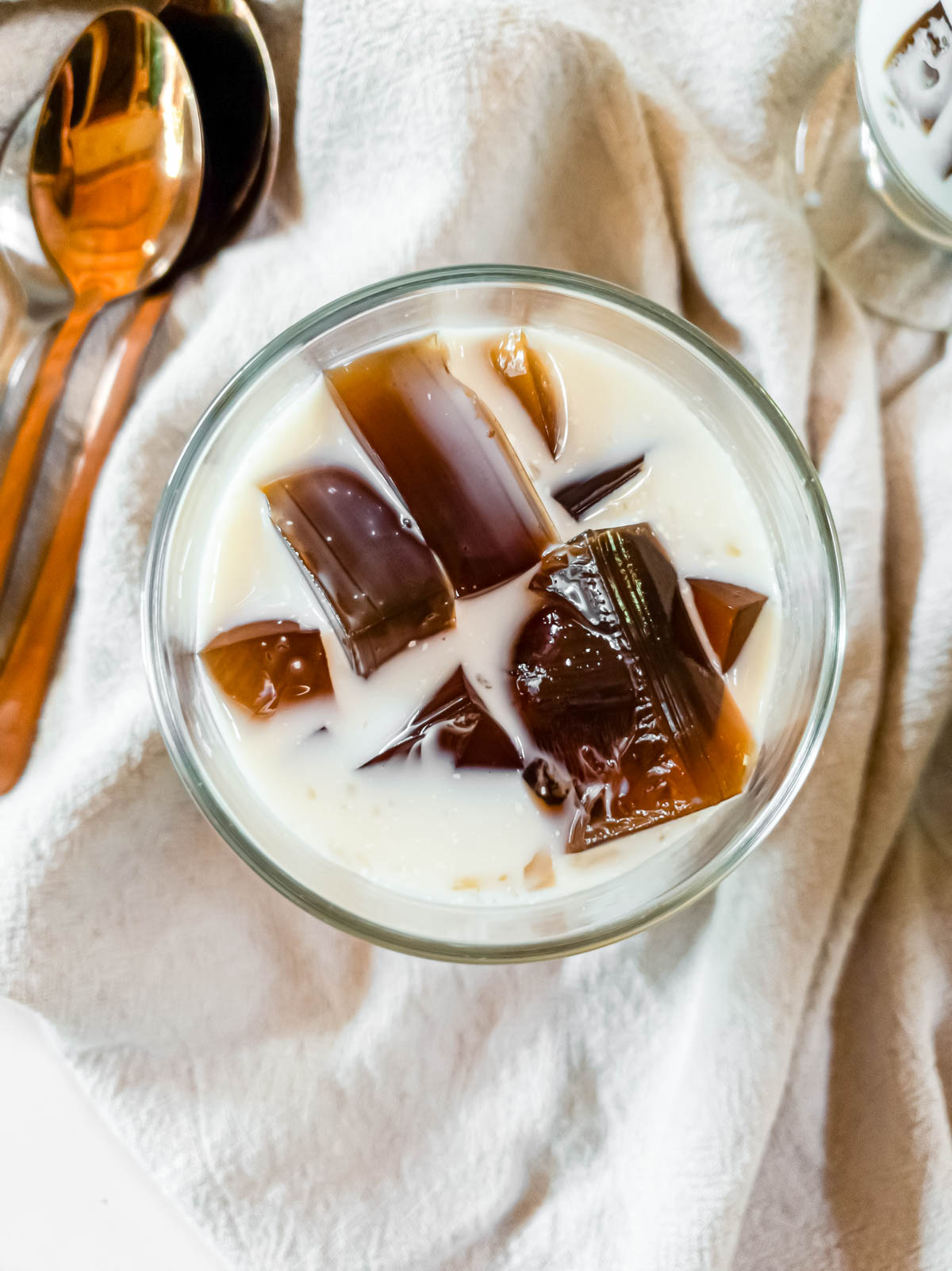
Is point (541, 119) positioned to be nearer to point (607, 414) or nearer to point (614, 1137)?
point (607, 414)

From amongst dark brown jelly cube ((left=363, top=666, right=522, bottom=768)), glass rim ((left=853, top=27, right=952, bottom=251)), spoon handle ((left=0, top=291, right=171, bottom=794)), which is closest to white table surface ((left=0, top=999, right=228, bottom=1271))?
spoon handle ((left=0, top=291, right=171, bottom=794))

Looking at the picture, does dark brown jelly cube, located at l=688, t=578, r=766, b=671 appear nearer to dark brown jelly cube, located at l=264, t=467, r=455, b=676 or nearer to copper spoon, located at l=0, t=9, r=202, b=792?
dark brown jelly cube, located at l=264, t=467, r=455, b=676

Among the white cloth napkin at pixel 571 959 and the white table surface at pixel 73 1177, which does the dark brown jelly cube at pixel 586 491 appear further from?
the white table surface at pixel 73 1177

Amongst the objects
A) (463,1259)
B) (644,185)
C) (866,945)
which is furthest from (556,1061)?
(644,185)

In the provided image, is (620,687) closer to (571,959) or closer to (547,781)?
(547,781)

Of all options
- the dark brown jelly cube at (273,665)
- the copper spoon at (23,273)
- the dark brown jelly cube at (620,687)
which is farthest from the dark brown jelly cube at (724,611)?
the copper spoon at (23,273)

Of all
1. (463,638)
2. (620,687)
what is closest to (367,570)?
(463,638)
